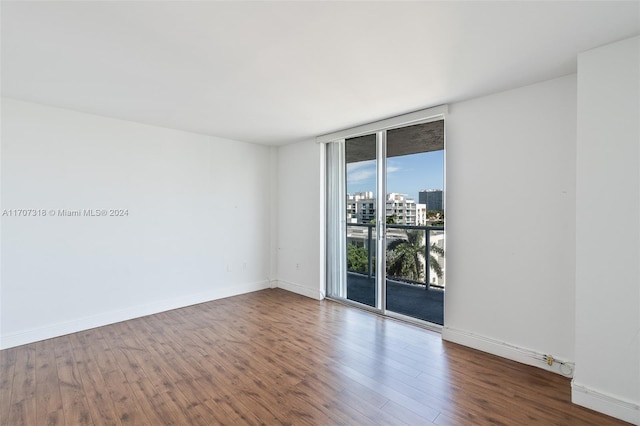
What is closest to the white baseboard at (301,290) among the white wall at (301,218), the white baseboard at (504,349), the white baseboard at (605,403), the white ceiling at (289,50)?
the white wall at (301,218)

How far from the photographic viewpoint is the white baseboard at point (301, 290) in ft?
14.5

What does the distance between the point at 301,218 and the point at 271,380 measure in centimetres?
276

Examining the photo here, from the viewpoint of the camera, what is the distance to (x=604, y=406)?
→ 6.31 feet

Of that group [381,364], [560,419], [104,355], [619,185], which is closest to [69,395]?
[104,355]

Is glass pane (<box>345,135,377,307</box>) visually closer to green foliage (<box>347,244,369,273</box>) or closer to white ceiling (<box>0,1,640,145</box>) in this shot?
green foliage (<box>347,244,369,273</box>)

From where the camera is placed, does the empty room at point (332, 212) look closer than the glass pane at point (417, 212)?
Yes

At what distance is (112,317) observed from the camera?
11.4 ft

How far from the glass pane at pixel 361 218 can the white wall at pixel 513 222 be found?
1.15 meters

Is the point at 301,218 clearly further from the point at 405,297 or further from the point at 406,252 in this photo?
the point at 405,297

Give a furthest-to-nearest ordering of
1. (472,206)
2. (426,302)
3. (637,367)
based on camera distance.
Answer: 1. (426,302)
2. (472,206)
3. (637,367)

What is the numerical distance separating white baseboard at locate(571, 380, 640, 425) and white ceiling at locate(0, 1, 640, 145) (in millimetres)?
2393

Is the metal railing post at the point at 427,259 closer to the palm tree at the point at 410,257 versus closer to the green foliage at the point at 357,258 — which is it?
the palm tree at the point at 410,257

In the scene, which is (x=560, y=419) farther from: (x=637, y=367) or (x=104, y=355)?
(x=104, y=355)

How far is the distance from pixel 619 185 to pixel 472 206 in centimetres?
109
